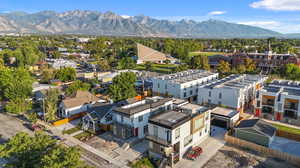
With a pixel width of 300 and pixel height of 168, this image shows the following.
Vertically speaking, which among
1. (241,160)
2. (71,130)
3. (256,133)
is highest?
(256,133)

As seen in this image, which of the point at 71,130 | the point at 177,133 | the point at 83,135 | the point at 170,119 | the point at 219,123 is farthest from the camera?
the point at 219,123

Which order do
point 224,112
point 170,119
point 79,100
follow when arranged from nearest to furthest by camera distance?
point 170,119 → point 224,112 → point 79,100

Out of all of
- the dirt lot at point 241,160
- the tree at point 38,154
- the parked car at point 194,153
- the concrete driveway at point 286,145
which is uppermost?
the tree at point 38,154

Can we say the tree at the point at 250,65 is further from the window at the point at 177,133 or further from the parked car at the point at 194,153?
the window at the point at 177,133

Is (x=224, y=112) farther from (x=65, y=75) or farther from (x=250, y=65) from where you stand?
(x=250, y=65)

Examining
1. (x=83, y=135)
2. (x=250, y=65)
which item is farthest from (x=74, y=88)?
(x=250, y=65)

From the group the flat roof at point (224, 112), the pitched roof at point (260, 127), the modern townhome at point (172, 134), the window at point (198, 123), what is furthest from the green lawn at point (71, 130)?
the pitched roof at point (260, 127)

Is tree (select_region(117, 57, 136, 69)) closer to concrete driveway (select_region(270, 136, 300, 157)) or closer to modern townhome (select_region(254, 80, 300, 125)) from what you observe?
modern townhome (select_region(254, 80, 300, 125))
